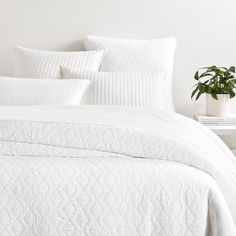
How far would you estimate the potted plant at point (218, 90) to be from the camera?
342 cm

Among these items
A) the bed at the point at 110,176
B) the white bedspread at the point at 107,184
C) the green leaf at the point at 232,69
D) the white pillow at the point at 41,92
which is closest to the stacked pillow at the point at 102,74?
the white pillow at the point at 41,92

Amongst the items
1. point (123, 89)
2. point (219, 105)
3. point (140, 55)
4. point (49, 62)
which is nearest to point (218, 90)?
point (219, 105)

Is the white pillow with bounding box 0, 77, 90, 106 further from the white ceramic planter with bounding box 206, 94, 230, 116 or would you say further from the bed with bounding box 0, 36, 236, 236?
the white ceramic planter with bounding box 206, 94, 230, 116

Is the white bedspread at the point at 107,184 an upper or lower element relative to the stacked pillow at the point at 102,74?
lower

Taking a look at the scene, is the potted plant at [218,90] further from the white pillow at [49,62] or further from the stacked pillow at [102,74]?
the white pillow at [49,62]

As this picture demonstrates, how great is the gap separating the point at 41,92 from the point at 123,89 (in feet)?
1.53

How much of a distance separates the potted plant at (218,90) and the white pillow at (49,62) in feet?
2.27

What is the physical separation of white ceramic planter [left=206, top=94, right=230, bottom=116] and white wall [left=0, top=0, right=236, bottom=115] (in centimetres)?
31

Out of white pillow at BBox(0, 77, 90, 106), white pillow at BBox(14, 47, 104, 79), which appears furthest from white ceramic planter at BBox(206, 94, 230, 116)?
white pillow at BBox(0, 77, 90, 106)

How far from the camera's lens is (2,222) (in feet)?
5.57

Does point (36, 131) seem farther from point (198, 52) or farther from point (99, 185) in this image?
point (198, 52)

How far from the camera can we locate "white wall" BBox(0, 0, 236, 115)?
3.67 meters

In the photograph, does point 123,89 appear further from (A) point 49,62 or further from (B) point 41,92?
(A) point 49,62

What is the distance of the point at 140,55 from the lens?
3377 millimetres
